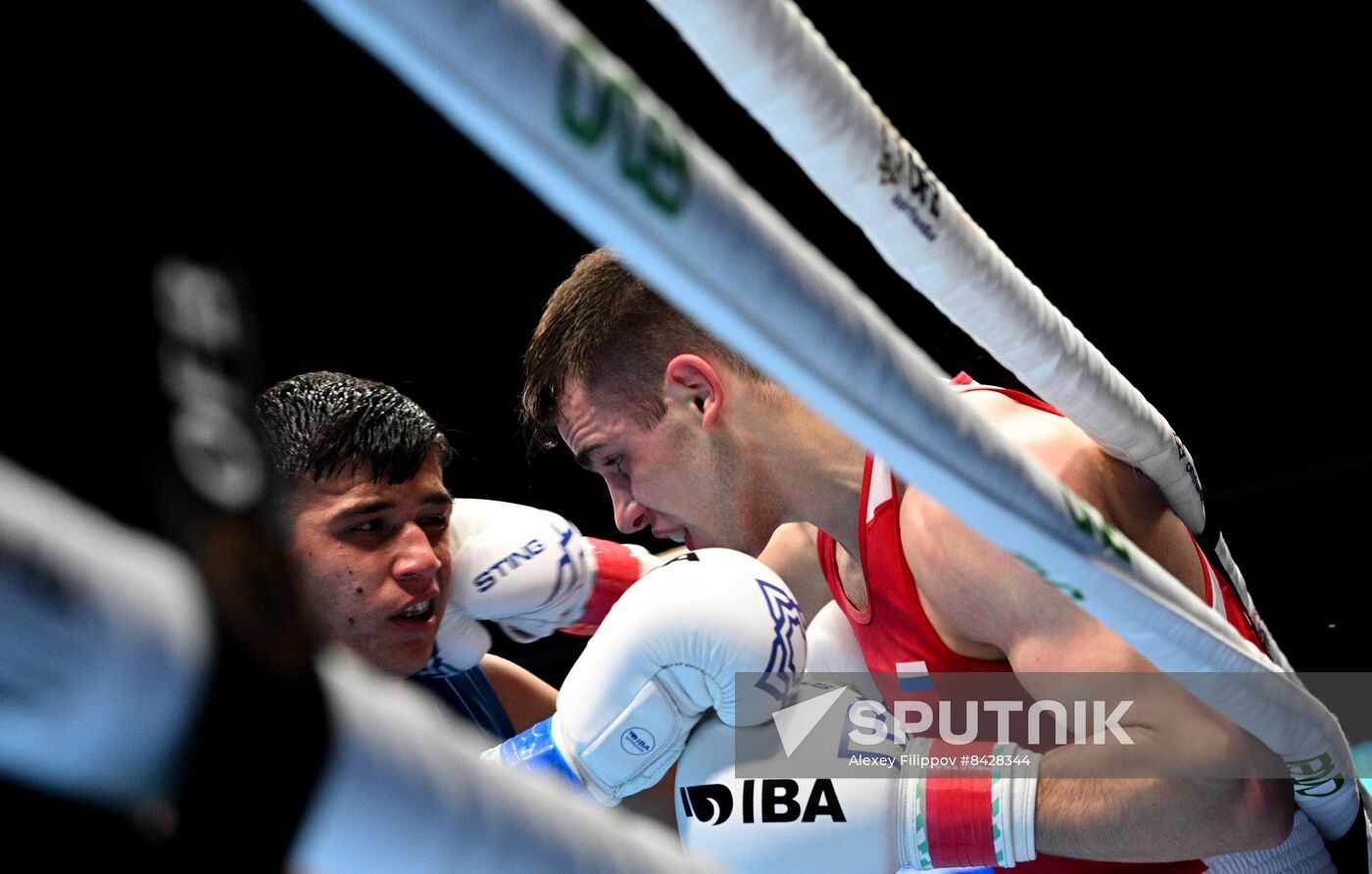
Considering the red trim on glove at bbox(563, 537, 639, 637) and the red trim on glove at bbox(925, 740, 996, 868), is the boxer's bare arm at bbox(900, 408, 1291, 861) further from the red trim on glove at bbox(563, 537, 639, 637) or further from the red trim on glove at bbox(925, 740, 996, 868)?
the red trim on glove at bbox(563, 537, 639, 637)

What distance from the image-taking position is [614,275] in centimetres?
173

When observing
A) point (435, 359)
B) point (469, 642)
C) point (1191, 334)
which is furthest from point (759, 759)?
point (1191, 334)

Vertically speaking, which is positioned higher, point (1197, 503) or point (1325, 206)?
point (1325, 206)

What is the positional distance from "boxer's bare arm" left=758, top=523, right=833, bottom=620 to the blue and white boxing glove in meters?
0.29

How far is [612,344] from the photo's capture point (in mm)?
1676

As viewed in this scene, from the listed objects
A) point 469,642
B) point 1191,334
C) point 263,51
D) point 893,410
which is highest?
point 1191,334

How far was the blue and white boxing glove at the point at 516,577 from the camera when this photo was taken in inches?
68.7

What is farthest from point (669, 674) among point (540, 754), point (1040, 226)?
point (1040, 226)

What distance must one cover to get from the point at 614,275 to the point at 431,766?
1444 millimetres

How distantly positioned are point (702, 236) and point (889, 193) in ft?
0.67

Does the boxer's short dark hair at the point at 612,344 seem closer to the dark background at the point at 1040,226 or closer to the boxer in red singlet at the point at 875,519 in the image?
the boxer in red singlet at the point at 875,519

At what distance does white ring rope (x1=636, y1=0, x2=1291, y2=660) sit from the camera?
476mm

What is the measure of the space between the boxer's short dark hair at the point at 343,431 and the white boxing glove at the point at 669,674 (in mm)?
526

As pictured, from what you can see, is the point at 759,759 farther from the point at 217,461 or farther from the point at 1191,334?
the point at 1191,334
